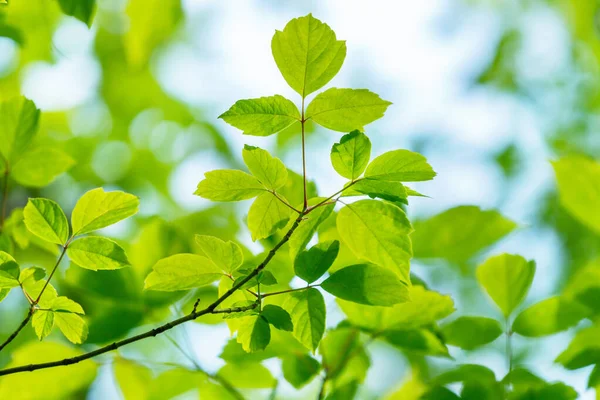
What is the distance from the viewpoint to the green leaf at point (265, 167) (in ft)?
2.20

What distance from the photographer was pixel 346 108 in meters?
0.66

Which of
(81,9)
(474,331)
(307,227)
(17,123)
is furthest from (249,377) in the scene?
(81,9)

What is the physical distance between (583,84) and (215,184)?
517 cm

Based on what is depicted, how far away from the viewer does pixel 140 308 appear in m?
1.10

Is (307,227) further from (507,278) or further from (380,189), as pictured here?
(507,278)

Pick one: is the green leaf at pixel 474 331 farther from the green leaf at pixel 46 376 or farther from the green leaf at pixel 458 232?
the green leaf at pixel 46 376

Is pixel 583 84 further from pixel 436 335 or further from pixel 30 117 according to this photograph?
pixel 30 117

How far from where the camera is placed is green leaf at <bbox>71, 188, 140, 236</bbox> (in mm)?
683

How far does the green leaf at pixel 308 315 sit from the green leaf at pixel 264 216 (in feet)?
0.33

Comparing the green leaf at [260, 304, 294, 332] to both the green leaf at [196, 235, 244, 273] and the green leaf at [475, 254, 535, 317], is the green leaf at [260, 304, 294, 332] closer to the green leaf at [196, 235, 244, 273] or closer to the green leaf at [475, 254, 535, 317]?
the green leaf at [196, 235, 244, 273]

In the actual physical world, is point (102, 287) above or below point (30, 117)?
below

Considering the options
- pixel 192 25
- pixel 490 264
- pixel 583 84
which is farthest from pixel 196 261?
pixel 583 84

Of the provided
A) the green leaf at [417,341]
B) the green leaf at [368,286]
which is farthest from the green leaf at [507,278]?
the green leaf at [368,286]

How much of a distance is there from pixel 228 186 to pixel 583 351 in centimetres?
71
